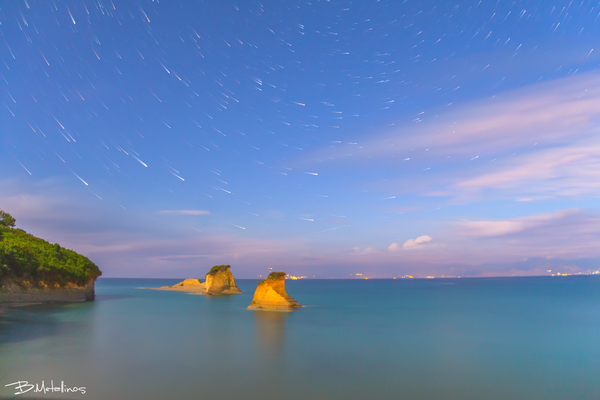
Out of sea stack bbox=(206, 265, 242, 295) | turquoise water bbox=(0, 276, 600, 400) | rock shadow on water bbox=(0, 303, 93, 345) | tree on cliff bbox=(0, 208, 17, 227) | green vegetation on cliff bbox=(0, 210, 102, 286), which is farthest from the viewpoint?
sea stack bbox=(206, 265, 242, 295)

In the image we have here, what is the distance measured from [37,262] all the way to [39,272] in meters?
3.05

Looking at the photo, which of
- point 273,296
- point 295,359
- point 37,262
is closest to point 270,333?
point 295,359

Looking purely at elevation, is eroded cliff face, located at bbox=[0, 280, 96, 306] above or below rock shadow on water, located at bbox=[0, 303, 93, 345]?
above

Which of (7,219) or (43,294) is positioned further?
(7,219)

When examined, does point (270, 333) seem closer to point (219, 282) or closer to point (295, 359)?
point (295, 359)

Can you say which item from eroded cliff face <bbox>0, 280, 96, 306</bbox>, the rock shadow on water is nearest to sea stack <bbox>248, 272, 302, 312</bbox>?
the rock shadow on water

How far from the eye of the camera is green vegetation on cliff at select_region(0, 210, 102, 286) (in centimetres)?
5413

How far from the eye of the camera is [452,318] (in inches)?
2089

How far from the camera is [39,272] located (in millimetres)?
60969

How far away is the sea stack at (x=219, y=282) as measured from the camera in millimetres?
106125

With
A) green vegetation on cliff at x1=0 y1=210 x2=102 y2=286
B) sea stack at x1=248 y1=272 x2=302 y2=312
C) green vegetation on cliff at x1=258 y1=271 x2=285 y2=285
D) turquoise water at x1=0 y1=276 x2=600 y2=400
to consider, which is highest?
green vegetation on cliff at x1=0 y1=210 x2=102 y2=286

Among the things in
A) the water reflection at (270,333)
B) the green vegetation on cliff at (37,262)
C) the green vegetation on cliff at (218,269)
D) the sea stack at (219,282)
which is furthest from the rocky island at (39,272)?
the water reflection at (270,333)

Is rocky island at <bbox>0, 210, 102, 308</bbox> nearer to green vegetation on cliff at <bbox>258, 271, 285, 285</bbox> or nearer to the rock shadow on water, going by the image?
the rock shadow on water

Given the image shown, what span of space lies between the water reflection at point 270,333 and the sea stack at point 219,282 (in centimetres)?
5520
